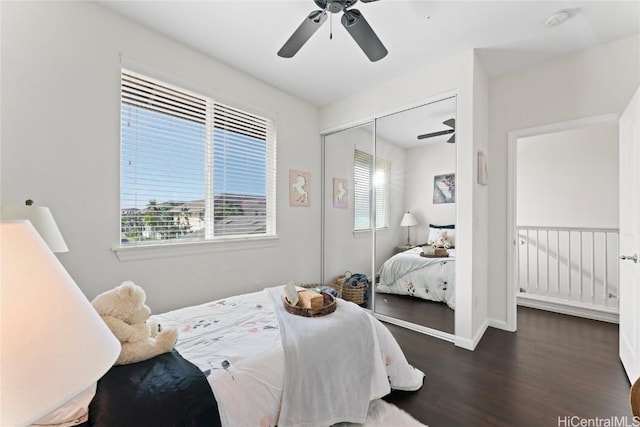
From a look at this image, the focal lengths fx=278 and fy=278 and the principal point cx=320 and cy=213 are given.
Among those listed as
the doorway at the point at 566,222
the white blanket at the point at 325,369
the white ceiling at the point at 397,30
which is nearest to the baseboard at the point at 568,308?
the doorway at the point at 566,222

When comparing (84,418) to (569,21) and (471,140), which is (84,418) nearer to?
(471,140)

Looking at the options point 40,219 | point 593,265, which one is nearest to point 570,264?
point 593,265

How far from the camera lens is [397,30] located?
239 cm

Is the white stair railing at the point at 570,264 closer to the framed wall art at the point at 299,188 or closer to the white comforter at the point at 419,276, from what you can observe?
the white comforter at the point at 419,276

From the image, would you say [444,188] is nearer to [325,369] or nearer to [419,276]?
[419,276]

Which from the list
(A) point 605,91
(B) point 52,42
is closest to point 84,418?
(B) point 52,42

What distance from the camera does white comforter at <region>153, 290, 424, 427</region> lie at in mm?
1232

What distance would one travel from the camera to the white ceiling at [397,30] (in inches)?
83.7

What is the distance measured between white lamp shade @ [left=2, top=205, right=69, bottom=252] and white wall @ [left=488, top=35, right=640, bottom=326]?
377 cm

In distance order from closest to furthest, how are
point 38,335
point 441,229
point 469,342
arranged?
point 38,335 → point 469,342 → point 441,229

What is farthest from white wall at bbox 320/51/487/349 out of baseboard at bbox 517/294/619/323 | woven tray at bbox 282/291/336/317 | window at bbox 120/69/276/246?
window at bbox 120/69/276/246

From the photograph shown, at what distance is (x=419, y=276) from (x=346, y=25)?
264 cm

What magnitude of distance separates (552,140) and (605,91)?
4.66ft

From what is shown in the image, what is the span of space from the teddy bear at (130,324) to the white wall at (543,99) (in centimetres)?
319
